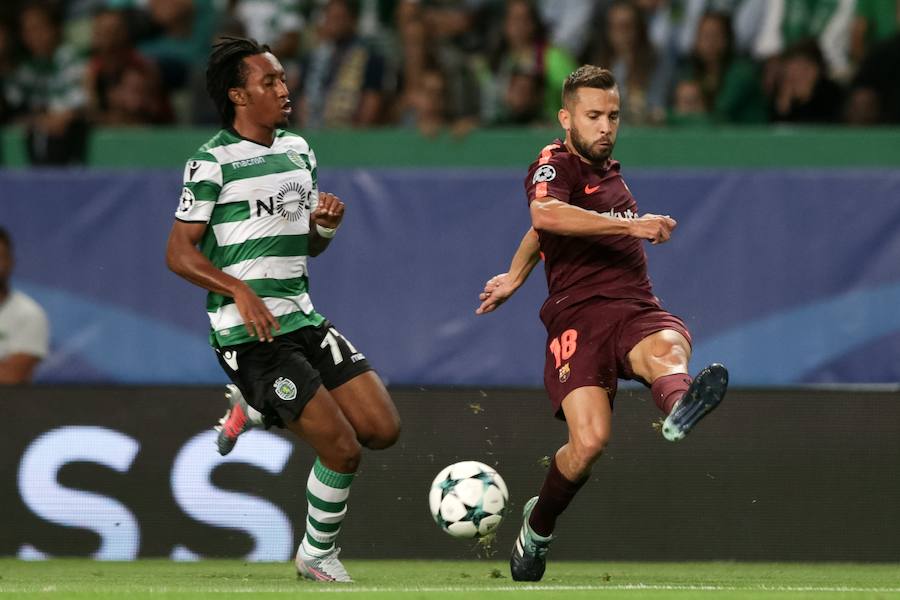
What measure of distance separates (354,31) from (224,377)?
3173 mm

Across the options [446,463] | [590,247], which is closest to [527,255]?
[590,247]

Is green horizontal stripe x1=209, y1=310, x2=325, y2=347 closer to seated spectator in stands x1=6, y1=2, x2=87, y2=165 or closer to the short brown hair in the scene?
the short brown hair

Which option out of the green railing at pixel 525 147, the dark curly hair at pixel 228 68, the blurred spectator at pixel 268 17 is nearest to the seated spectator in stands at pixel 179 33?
the blurred spectator at pixel 268 17

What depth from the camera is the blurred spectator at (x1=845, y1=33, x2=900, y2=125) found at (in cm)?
1112

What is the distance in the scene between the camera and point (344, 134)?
11.3 meters

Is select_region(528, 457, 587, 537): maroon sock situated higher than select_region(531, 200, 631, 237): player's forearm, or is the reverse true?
select_region(531, 200, 631, 237): player's forearm

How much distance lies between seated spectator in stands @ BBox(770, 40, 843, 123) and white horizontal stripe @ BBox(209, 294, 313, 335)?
5268 millimetres

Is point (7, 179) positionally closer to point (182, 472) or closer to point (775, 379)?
point (182, 472)

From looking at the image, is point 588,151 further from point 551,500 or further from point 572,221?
point 551,500

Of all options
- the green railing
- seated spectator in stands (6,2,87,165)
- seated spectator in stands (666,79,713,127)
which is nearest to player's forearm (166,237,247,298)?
the green railing

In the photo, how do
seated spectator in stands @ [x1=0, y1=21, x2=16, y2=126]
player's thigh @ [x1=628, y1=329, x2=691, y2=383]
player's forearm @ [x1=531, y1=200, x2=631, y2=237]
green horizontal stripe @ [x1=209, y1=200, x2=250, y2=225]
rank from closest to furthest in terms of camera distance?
1. player's forearm @ [x1=531, y1=200, x2=631, y2=237]
2. player's thigh @ [x1=628, y1=329, x2=691, y2=383]
3. green horizontal stripe @ [x1=209, y1=200, x2=250, y2=225]
4. seated spectator in stands @ [x1=0, y1=21, x2=16, y2=126]

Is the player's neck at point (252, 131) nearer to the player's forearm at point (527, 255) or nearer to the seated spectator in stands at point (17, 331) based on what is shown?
the player's forearm at point (527, 255)

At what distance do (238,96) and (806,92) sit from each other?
535 cm

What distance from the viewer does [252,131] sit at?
23.4 feet
